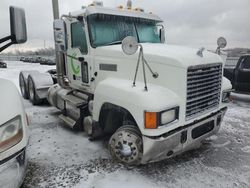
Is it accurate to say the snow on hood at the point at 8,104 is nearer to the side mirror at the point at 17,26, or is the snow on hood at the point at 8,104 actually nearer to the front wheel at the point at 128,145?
the side mirror at the point at 17,26

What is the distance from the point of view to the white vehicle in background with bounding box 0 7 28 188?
7.95 feet

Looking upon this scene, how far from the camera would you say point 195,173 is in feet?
12.5

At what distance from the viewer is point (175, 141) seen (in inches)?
139

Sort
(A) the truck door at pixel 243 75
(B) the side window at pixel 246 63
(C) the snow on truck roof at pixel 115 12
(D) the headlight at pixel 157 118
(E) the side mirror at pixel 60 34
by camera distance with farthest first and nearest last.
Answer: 1. (B) the side window at pixel 246 63
2. (A) the truck door at pixel 243 75
3. (E) the side mirror at pixel 60 34
4. (C) the snow on truck roof at pixel 115 12
5. (D) the headlight at pixel 157 118

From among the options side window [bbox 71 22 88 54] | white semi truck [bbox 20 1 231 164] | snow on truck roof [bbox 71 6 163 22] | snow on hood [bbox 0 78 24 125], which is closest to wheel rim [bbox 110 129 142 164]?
white semi truck [bbox 20 1 231 164]

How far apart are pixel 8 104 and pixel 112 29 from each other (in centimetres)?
266

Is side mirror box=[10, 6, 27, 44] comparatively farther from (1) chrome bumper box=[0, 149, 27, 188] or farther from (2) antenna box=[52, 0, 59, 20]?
(2) antenna box=[52, 0, 59, 20]

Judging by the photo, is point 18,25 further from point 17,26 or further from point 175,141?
point 175,141

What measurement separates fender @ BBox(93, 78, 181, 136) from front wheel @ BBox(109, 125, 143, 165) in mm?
287

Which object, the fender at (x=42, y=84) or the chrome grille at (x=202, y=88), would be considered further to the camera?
the fender at (x=42, y=84)

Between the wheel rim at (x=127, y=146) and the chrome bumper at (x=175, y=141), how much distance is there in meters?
0.15

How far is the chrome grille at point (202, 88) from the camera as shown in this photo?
3674 millimetres

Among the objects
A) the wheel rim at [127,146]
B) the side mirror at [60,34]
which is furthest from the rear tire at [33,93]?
the wheel rim at [127,146]

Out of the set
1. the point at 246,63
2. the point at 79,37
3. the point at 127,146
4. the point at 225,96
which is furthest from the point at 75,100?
the point at 246,63
